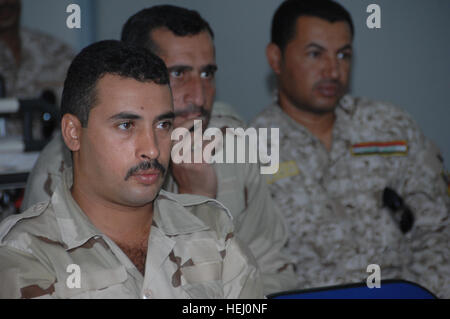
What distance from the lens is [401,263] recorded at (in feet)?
5.96

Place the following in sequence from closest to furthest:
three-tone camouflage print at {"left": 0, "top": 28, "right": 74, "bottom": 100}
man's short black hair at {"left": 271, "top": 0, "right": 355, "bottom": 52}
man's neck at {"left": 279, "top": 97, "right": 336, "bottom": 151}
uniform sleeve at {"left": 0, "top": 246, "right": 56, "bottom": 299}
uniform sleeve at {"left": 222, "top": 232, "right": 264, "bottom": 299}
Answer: uniform sleeve at {"left": 0, "top": 246, "right": 56, "bottom": 299}, uniform sleeve at {"left": 222, "top": 232, "right": 264, "bottom": 299}, man's short black hair at {"left": 271, "top": 0, "right": 355, "bottom": 52}, man's neck at {"left": 279, "top": 97, "right": 336, "bottom": 151}, three-tone camouflage print at {"left": 0, "top": 28, "right": 74, "bottom": 100}

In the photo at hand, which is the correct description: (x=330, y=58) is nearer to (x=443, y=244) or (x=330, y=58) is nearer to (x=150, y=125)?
(x=443, y=244)

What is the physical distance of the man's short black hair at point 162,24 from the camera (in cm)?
157

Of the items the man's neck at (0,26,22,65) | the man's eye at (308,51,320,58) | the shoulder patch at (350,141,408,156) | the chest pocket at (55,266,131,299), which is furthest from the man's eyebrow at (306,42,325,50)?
the man's neck at (0,26,22,65)

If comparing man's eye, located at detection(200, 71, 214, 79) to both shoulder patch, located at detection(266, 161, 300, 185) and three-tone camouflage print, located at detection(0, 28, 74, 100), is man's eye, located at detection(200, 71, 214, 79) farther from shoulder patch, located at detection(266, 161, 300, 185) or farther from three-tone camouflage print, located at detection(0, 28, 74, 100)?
three-tone camouflage print, located at detection(0, 28, 74, 100)

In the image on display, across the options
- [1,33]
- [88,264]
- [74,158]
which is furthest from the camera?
[1,33]

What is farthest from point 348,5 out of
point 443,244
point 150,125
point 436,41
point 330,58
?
point 150,125

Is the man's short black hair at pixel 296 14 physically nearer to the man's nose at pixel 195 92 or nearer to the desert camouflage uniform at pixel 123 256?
the man's nose at pixel 195 92

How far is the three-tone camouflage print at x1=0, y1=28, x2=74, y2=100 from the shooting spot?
351cm

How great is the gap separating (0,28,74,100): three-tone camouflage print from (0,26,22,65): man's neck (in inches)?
0.8

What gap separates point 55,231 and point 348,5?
4.44 feet

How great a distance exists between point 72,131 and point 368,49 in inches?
48.1

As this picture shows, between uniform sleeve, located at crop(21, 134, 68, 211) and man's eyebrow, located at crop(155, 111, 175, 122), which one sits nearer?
man's eyebrow, located at crop(155, 111, 175, 122)

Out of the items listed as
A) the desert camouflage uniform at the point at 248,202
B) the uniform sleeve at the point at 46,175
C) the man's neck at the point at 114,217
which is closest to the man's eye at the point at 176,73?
the desert camouflage uniform at the point at 248,202
